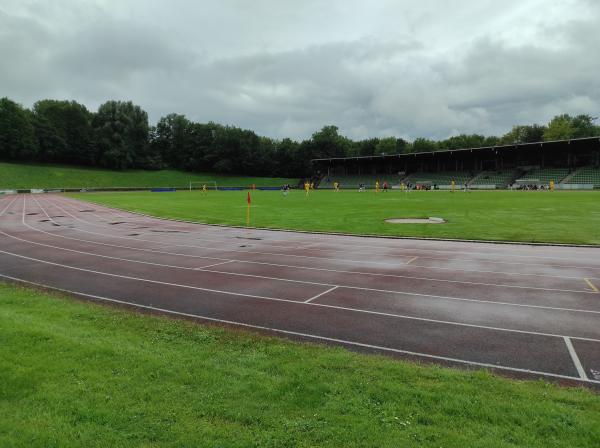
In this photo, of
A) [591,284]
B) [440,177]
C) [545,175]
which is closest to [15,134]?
[440,177]

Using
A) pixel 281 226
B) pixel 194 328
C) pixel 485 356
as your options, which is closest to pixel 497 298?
pixel 485 356

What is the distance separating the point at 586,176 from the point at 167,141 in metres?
105

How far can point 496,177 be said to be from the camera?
269ft

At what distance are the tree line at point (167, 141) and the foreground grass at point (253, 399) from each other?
11192 centimetres

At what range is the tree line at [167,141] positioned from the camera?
105562 millimetres

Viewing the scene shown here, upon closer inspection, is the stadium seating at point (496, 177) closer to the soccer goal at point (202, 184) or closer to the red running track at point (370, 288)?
the soccer goal at point (202, 184)

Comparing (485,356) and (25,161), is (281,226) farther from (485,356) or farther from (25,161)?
(25,161)

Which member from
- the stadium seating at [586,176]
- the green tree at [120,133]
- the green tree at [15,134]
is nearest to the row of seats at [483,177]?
the stadium seating at [586,176]

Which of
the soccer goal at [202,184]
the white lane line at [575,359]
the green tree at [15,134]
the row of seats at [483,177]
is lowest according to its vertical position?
the white lane line at [575,359]

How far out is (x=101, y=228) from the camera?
933 inches

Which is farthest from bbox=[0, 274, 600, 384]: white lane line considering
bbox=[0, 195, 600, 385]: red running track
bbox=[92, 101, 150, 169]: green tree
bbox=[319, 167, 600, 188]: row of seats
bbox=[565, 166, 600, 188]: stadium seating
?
bbox=[92, 101, 150, 169]: green tree

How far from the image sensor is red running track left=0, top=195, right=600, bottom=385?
23.3 feet

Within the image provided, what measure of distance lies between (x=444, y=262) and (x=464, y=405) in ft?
31.6

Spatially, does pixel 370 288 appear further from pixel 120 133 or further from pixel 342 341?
pixel 120 133
